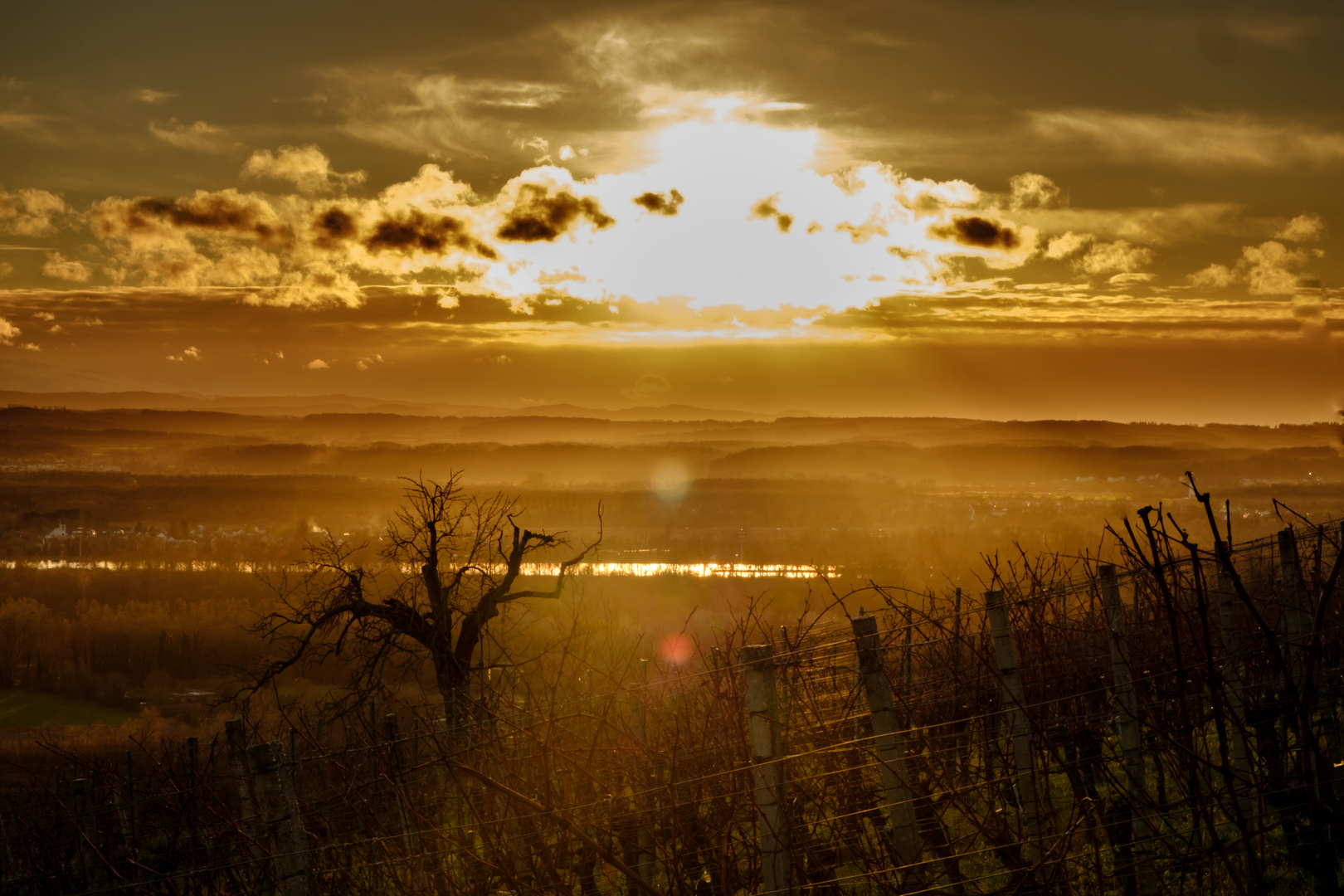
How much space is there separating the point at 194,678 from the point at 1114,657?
445 feet

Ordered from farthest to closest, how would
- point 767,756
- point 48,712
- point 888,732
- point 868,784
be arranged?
point 48,712 < point 868,784 < point 888,732 < point 767,756

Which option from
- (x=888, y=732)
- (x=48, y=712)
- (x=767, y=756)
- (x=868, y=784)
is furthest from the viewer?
(x=48, y=712)

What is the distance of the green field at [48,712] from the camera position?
346 ft

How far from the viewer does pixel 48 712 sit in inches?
4380

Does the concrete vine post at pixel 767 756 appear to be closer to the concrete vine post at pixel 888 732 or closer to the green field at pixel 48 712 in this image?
the concrete vine post at pixel 888 732

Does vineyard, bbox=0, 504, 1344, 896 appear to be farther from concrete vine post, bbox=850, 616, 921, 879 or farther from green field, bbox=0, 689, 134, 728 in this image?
green field, bbox=0, 689, 134, 728

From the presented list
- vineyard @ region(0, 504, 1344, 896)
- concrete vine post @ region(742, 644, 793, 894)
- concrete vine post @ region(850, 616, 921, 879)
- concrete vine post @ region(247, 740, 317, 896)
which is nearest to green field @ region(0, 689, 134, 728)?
vineyard @ region(0, 504, 1344, 896)

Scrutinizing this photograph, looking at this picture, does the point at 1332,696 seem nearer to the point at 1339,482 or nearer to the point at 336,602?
the point at 336,602

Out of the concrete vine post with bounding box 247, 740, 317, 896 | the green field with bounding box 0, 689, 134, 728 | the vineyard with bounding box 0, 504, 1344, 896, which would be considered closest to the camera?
the vineyard with bounding box 0, 504, 1344, 896

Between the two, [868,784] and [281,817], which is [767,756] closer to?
[281,817]

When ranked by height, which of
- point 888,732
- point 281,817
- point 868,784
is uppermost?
point 888,732

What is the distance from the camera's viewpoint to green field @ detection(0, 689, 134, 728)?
105m

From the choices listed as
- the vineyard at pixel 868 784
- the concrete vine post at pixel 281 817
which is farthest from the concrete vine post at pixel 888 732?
the concrete vine post at pixel 281 817

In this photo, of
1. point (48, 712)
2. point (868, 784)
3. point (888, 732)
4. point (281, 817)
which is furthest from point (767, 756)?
→ point (48, 712)
